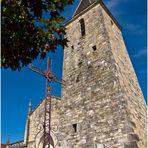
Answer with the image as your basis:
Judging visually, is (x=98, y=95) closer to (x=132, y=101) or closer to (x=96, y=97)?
(x=96, y=97)

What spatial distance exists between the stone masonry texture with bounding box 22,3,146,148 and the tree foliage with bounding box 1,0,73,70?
4973 mm

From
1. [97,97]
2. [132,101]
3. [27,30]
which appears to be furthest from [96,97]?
[27,30]

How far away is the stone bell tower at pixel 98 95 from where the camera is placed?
809 cm

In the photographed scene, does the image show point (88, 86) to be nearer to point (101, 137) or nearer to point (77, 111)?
point (77, 111)

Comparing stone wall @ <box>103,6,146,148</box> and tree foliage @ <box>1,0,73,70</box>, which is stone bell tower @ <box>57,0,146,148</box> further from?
tree foliage @ <box>1,0,73,70</box>

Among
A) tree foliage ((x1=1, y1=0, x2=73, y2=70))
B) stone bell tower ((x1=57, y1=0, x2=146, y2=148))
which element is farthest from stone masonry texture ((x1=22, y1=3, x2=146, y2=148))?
tree foliage ((x1=1, y1=0, x2=73, y2=70))

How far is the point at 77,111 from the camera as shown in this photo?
9.68 m

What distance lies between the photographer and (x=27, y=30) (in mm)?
A: 3795

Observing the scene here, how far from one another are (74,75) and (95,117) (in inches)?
111

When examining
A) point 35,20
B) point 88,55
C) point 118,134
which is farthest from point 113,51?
point 35,20

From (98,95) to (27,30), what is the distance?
6.07 m

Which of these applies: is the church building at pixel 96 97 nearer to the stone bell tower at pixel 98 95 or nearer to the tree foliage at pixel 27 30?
the stone bell tower at pixel 98 95

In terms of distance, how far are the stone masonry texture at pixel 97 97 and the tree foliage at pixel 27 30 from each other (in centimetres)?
497

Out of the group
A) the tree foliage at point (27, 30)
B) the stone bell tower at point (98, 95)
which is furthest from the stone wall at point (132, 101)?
A: the tree foliage at point (27, 30)
